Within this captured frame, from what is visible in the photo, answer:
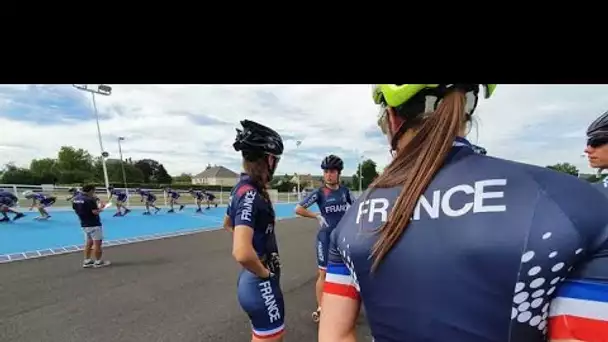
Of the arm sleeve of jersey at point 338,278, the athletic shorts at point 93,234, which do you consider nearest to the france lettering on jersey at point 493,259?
the arm sleeve of jersey at point 338,278

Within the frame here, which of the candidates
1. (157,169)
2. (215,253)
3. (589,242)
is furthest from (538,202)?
(157,169)

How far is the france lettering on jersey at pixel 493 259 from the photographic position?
631 mm

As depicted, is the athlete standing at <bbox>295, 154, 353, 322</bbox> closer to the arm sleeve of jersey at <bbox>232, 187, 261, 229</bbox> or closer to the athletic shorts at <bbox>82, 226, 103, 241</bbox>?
the arm sleeve of jersey at <bbox>232, 187, 261, 229</bbox>

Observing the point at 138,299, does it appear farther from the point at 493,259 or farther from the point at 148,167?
the point at 148,167

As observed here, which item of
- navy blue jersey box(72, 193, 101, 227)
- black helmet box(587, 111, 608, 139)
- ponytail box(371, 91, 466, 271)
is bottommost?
navy blue jersey box(72, 193, 101, 227)

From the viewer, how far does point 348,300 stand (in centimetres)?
97

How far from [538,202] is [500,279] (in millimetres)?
173

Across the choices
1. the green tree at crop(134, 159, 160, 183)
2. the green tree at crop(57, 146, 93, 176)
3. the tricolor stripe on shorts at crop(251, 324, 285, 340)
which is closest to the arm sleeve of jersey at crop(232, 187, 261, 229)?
the tricolor stripe on shorts at crop(251, 324, 285, 340)

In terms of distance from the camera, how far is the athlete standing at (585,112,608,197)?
203 cm

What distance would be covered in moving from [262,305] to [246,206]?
0.68 metres

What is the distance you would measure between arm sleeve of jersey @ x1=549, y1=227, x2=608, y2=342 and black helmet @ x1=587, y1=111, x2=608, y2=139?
6.40 ft
